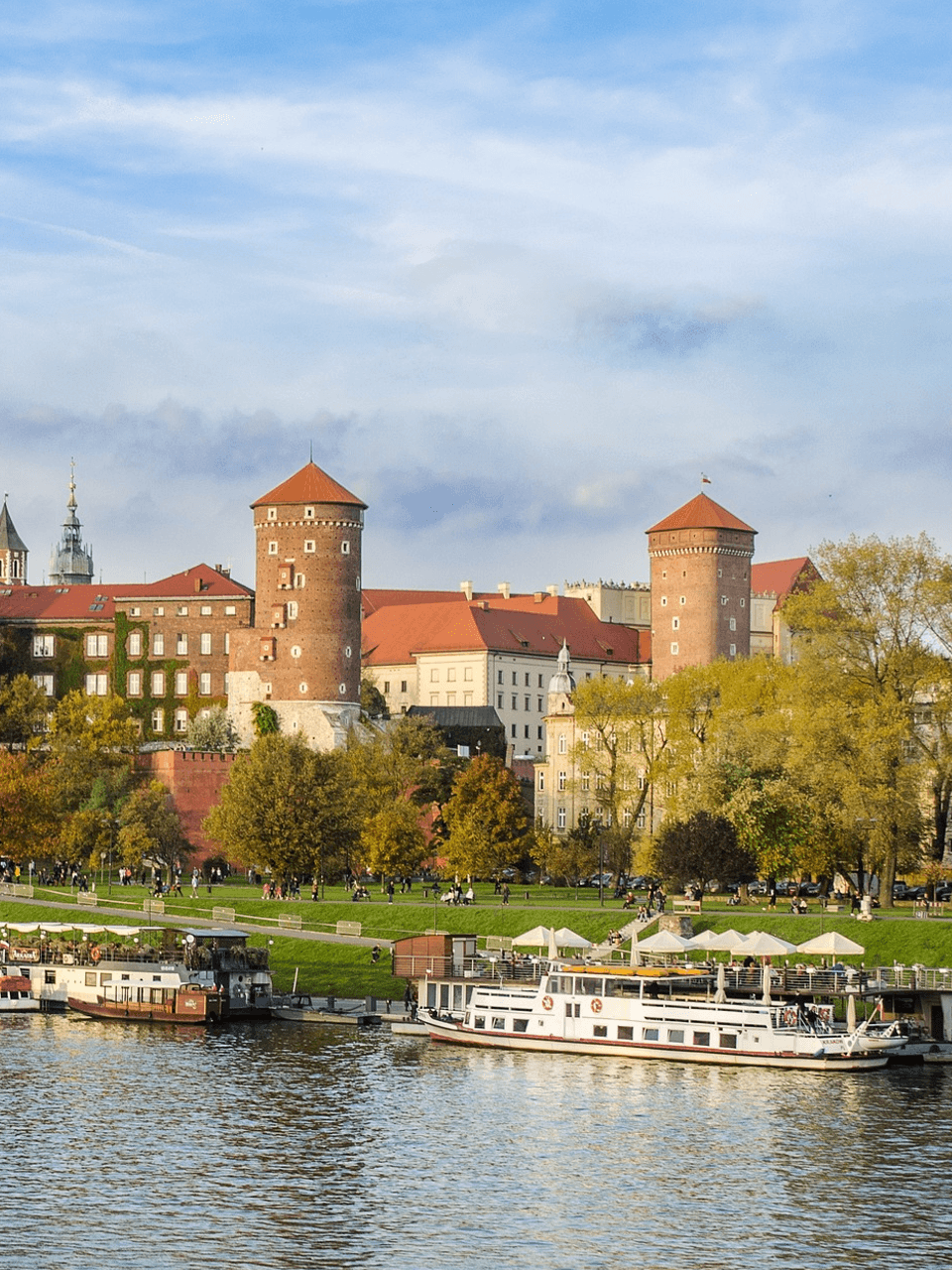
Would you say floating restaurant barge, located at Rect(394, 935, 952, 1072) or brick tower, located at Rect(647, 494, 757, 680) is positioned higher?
brick tower, located at Rect(647, 494, 757, 680)

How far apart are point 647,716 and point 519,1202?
Answer: 71.4 metres

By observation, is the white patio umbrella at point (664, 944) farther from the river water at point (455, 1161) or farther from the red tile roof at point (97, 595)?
the red tile roof at point (97, 595)

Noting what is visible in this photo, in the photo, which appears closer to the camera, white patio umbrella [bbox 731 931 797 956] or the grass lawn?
white patio umbrella [bbox 731 931 797 956]

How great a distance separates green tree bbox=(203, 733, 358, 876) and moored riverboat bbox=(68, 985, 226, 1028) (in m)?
23.3

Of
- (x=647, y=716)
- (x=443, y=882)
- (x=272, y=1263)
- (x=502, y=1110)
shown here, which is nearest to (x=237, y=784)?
(x=443, y=882)

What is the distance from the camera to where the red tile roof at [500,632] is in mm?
170250

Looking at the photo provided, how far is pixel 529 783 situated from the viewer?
14225 cm

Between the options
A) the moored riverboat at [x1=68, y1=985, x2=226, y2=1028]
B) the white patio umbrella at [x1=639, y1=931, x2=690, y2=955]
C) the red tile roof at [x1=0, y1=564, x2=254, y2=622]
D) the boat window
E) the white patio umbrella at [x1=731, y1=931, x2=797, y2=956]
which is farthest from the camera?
the red tile roof at [x1=0, y1=564, x2=254, y2=622]

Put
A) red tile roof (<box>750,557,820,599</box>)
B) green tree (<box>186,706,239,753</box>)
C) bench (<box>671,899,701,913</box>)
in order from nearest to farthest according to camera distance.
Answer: bench (<box>671,899,701,913</box>) → green tree (<box>186,706,239,753</box>) → red tile roof (<box>750,557,820,599</box>)

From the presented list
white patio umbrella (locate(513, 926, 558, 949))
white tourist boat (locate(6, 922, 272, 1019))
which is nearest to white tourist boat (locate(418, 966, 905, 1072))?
white patio umbrella (locate(513, 926, 558, 949))

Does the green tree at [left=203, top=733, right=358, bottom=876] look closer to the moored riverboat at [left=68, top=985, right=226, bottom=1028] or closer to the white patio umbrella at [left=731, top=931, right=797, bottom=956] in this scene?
the moored riverboat at [left=68, top=985, right=226, bottom=1028]

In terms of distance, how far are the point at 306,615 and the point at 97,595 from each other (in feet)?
→ 81.9

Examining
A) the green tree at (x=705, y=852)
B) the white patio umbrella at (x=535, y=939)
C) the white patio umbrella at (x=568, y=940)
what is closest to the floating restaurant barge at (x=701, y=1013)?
the white patio umbrella at (x=535, y=939)

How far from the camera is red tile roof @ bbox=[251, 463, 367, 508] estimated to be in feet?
440
